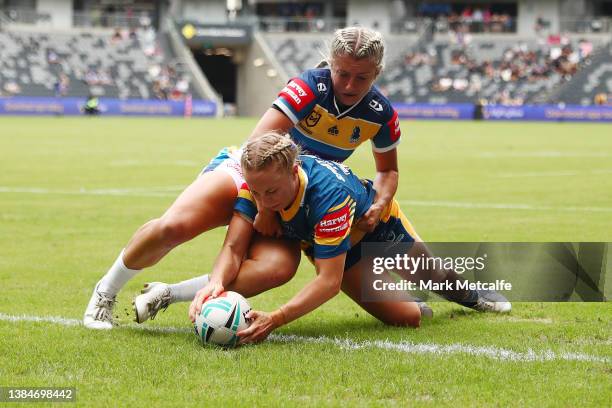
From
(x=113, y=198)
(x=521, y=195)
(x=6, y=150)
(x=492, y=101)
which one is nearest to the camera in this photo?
(x=113, y=198)

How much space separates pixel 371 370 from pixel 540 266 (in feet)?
7.13

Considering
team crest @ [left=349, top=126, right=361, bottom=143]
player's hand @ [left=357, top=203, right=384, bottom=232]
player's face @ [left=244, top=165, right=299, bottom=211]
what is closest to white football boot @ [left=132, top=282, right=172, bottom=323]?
player's face @ [left=244, top=165, right=299, bottom=211]

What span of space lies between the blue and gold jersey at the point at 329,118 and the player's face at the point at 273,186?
81cm

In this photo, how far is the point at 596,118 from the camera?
2050 inches

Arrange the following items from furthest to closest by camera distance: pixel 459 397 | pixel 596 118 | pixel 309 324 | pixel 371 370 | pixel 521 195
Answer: pixel 596 118 → pixel 521 195 → pixel 309 324 → pixel 371 370 → pixel 459 397

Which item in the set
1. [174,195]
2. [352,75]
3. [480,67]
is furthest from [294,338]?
[480,67]

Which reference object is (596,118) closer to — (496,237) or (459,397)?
(496,237)

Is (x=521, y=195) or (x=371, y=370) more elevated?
(x=371, y=370)

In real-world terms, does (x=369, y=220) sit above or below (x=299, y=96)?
below

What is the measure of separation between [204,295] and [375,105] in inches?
66.1

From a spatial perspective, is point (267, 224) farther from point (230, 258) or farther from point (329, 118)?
point (329, 118)

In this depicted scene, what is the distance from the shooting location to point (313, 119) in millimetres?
6426

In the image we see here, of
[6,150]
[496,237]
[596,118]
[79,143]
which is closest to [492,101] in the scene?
[596,118]

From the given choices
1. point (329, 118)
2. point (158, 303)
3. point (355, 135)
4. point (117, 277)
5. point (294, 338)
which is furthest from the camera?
point (355, 135)
